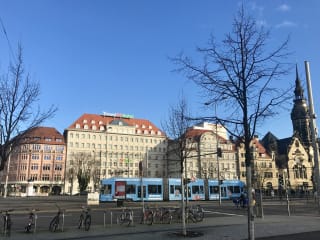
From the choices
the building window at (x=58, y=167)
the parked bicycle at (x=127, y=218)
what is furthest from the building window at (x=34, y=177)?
the parked bicycle at (x=127, y=218)

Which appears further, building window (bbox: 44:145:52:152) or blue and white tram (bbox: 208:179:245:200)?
building window (bbox: 44:145:52:152)

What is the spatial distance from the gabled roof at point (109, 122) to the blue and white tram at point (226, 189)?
6038 cm

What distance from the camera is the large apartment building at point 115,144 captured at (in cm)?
10406

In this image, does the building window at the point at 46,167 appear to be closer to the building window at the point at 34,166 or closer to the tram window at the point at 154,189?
the building window at the point at 34,166

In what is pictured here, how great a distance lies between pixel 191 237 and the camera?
43.7 ft

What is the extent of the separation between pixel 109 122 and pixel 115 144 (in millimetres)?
8045

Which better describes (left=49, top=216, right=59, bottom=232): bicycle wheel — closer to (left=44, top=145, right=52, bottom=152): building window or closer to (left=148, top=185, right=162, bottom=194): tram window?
(left=148, top=185, right=162, bottom=194): tram window

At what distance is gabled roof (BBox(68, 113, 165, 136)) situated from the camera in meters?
108

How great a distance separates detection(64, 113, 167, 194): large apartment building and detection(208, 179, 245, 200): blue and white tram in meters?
47.0

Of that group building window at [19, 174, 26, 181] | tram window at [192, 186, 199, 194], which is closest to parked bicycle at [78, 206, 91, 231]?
tram window at [192, 186, 199, 194]

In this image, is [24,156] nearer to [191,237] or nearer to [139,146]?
[139,146]

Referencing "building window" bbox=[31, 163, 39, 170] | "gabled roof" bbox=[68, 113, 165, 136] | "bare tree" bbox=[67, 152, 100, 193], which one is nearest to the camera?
"bare tree" bbox=[67, 152, 100, 193]

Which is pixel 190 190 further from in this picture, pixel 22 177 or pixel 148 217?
pixel 22 177

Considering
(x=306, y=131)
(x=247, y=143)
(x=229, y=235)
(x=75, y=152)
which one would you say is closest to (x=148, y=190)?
(x=229, y=235)
